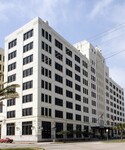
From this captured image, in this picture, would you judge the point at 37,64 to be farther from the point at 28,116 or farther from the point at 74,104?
the point at 74,104

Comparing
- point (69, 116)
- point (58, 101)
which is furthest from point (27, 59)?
point (69, 116)

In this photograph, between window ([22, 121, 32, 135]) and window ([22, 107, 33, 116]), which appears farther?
window ([22, 107, 33, 116])

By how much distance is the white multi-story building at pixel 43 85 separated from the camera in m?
71.1

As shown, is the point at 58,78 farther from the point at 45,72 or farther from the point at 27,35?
the point at 27,35

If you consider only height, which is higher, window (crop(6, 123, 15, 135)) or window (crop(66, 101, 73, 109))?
window (crop(66, 101, 73, 109))

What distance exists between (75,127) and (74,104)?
6.94 metres

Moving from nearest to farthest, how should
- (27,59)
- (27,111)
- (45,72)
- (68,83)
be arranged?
(27,111) → (45,72) → (27,59) → (68,83)

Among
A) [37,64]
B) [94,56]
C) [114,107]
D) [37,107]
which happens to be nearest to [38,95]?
[37,107]

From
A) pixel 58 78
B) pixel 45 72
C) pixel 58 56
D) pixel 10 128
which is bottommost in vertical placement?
pixel 10 128

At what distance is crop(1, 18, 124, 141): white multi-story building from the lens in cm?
7112

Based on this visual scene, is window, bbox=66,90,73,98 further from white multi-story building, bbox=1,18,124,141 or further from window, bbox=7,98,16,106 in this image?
window, bbox=7,98,16,106

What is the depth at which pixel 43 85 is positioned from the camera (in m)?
72.3

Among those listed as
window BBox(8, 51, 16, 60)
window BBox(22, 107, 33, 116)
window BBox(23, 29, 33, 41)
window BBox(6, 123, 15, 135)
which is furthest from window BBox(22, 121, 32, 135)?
window BBox(23, 29, 33, 41)

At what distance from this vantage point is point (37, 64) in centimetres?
7156
